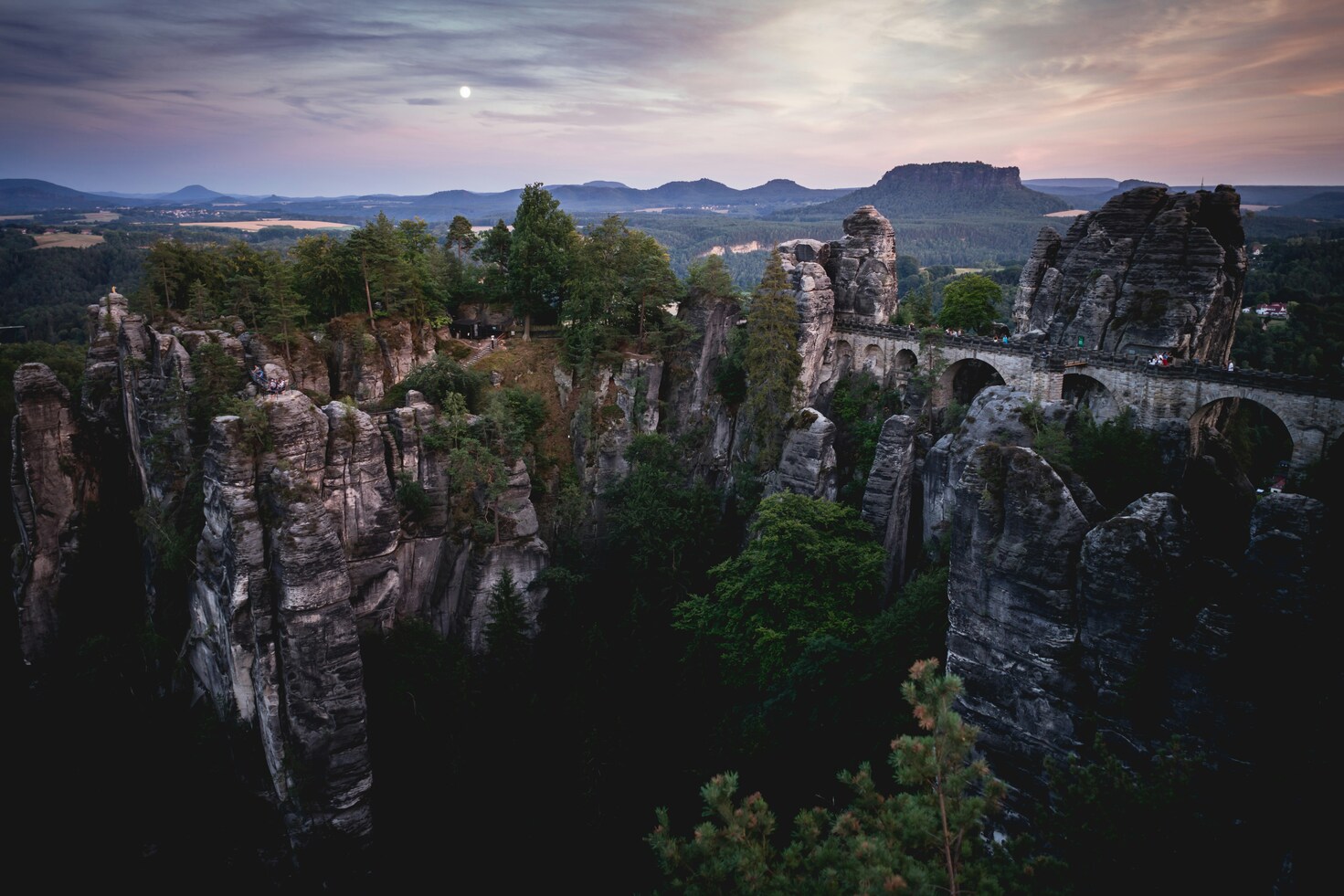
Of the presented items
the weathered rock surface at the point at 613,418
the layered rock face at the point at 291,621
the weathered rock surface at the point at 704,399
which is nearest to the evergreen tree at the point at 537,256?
the weathered rock surface at the point at 613,418

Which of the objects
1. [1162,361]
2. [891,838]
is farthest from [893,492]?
[891,838]

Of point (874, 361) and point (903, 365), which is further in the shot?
point (874, 361)

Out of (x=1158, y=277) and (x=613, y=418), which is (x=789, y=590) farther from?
(x=1158, y=277)

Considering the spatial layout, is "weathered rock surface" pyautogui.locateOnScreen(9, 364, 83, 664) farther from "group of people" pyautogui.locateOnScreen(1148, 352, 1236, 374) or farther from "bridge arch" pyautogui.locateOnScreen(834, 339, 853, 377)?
"group of people" pyautogui.locateOnScreen(1148, 352, 1236, 374)

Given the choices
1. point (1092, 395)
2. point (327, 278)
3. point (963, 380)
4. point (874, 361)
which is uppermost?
point (327, 278)

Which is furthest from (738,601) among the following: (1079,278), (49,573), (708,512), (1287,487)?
(49,573)

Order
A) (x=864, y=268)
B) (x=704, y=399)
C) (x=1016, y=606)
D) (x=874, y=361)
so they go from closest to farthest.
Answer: (x=1016, y=606) → (x=704, y=399) → (x=874, y=361) → (x=864, y=268)

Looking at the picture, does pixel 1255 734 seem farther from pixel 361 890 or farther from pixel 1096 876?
pixel 361 890

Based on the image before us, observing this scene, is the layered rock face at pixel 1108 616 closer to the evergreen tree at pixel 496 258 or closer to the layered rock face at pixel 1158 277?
the layered rock face at pixel 1158 277
